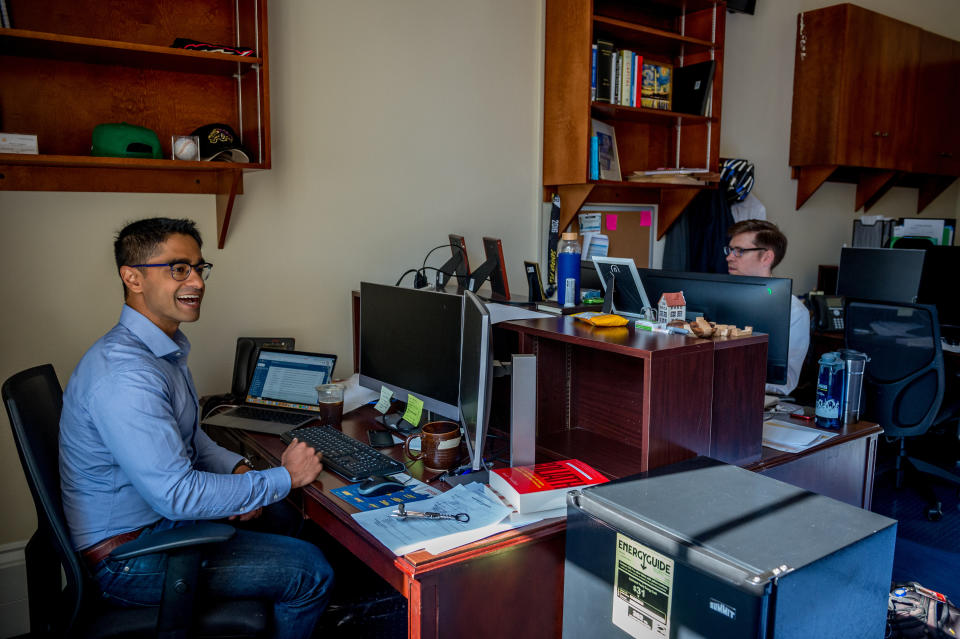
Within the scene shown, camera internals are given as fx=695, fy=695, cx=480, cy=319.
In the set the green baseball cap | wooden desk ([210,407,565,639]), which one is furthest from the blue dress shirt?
the green baseball cap

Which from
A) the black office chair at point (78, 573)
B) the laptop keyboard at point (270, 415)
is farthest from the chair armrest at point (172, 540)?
the laptop keyboard at point (270, 415)

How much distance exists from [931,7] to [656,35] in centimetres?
328

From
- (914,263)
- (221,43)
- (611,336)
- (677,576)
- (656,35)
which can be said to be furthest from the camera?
(914,263)

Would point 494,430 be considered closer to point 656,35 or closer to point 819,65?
point 656,35

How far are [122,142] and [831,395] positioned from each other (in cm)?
240

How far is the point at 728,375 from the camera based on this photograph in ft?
5.93

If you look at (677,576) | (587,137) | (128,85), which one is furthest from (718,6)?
(677,576)

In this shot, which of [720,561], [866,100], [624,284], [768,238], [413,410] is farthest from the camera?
[866,100]

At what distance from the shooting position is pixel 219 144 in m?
2.37

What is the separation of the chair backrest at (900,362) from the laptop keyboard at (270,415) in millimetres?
2701

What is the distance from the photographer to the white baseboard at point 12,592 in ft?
7.85

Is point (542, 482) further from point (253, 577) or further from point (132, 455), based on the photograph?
point (132, 455)

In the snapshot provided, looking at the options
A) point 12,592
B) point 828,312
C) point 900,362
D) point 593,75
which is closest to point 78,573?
point 12,592

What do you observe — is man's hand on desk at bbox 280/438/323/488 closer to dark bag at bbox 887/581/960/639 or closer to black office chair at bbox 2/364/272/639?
black office chair at bbox 2/364/272/639
